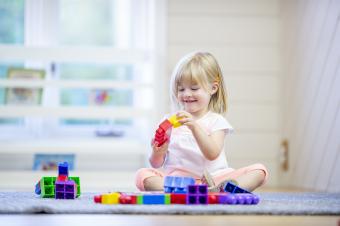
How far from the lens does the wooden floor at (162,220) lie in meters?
1.31

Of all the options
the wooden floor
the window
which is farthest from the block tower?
the window

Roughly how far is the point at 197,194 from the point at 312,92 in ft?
5.13

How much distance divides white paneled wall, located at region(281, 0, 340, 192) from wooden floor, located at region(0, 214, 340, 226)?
1.31 meters

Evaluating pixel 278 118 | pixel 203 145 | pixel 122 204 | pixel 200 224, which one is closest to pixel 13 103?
pixel 278 118

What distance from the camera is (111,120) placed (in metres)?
3.74

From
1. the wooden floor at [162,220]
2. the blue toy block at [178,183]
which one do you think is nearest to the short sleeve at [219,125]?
the blue toy block at [178,183]

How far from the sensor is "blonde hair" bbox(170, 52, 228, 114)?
2.12 meters

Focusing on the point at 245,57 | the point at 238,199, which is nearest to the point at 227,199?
the point at 238,199

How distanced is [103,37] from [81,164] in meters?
0.73

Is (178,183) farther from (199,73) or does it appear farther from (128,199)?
(199,73)

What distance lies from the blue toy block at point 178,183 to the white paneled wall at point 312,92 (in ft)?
3.59

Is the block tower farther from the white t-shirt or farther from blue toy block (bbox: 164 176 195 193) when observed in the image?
the white t-shirt

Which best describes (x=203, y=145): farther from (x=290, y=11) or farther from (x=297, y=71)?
(x=290, y=11)

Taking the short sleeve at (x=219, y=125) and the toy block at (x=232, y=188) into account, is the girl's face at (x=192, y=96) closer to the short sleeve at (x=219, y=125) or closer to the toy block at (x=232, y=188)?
the short sleeve at (x=219, y=125)
